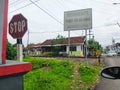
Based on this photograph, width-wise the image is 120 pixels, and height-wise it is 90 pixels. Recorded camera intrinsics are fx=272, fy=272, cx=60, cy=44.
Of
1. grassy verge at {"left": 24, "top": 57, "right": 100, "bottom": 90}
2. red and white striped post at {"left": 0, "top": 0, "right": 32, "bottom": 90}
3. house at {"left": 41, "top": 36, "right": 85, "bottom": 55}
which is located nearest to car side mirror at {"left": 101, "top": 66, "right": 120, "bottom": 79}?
red and white striped post at {"left": 0, "top": 0, "right": 32, "bottom": 90}

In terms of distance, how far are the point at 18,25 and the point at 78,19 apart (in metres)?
15.5

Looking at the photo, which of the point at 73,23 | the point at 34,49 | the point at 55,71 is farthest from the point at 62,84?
the point at 34,49

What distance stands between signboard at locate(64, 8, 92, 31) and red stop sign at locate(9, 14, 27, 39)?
49.1 ft

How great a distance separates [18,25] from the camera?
5.86 metres

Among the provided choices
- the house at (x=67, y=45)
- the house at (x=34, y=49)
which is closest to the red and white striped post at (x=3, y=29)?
the house at (x=67, y=45)

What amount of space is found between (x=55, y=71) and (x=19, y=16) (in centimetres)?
953

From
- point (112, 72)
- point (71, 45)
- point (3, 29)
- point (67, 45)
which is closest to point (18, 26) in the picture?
point (3, 29)

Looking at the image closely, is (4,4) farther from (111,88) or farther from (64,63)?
(64,63)

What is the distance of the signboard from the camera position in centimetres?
2081

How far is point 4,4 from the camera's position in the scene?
3.12 m

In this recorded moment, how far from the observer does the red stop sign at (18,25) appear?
575cm

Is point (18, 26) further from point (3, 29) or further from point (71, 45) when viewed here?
point (71, 45)

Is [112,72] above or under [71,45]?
under

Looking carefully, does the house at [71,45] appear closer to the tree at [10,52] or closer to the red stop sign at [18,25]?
the tree at [10,52]
